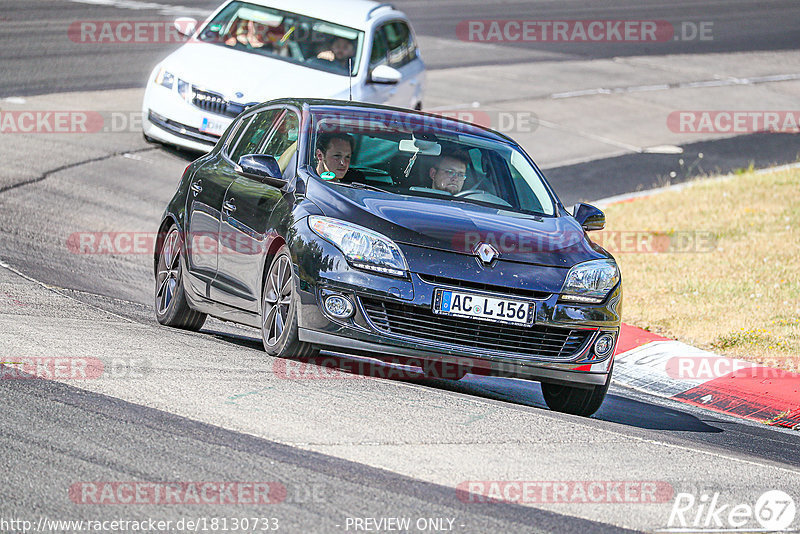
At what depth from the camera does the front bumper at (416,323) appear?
7195mm

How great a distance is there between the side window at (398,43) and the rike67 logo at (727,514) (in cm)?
1160

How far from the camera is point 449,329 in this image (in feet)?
23.8

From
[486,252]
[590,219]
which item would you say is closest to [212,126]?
[590,219]

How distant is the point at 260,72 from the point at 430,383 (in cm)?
738

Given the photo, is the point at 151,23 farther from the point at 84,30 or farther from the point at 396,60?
the point at 396,60

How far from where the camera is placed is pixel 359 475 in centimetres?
550

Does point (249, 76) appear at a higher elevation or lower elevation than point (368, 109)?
lower

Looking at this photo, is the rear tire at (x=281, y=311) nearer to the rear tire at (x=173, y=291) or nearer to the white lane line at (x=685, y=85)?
the rear tire at (x=173, y=291)

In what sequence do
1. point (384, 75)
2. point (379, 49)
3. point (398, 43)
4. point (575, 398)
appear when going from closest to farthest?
1. point (575, 398)
2. point (384, 75)
3. point (379, 49)
4. point (398, 43)

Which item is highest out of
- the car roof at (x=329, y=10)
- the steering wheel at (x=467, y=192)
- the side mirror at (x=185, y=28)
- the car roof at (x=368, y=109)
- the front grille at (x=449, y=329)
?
the car roof at (x=329, y=10)

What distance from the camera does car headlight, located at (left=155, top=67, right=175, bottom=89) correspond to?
49.4ft

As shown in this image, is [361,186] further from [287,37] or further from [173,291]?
[287,37]

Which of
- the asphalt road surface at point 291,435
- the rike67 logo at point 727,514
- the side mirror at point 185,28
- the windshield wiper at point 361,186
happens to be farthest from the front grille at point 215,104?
the rike67 logo at point 727,514

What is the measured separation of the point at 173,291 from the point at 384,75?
6.89 metres
